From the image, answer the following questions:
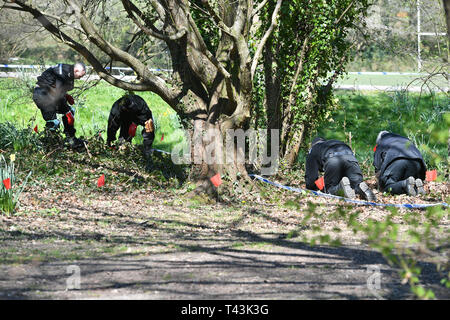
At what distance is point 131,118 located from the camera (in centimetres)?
1073

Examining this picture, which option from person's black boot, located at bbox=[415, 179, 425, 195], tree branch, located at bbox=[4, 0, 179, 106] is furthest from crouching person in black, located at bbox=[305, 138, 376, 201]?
tree branch, located at bbox=[4, 0, 179, 106]

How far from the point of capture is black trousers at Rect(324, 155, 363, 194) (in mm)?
9055

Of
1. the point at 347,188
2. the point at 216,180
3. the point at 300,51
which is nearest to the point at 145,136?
the point at 216,180

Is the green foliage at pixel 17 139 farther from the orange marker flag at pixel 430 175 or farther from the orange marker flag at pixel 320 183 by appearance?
the orange marker flag at pixel 430 175

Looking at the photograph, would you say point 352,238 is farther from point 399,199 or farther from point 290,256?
point 399,199

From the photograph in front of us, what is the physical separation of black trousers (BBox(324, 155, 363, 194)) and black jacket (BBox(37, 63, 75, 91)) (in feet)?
13.8

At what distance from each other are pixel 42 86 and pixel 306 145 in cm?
457

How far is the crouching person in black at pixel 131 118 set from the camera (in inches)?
409

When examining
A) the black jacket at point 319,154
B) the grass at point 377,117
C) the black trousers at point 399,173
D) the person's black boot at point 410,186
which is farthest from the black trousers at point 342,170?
the grass at point 377,117

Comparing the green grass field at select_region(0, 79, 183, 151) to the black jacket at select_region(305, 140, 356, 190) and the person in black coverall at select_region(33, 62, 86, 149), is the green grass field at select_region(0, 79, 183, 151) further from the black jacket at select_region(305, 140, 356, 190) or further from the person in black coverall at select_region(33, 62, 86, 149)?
the black jacket at select_region(305, 140, 356, 190)

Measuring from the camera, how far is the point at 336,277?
4.71 meters

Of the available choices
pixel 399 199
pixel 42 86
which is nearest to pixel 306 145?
pixel 399 199
